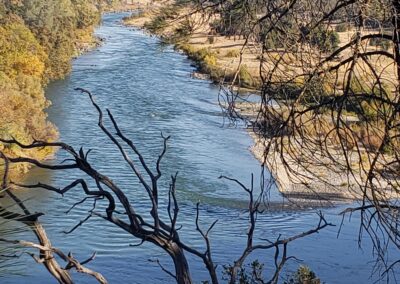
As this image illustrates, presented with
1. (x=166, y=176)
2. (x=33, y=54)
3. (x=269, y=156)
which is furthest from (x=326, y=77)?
(x=33, y=54)

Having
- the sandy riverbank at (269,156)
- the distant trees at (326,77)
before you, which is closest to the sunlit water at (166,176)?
the sandy riverbank at (269,156)

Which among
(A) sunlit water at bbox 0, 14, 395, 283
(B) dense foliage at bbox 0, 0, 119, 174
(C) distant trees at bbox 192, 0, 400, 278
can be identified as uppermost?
(C) distant trees at bbox 192, 0, 400, 278

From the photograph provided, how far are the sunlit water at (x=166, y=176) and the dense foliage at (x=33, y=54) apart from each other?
0.53m

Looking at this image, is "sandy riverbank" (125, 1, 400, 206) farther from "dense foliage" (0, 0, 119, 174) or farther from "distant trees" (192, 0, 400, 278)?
"dense foliage" (0, 0, 119, 174)

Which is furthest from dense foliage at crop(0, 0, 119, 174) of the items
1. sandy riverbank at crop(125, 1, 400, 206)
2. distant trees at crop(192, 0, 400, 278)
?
distant trees at crop(192, 0, 400, 278)

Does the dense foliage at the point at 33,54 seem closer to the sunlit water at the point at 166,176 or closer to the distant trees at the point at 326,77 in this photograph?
the sunlit water at the point at 166,176

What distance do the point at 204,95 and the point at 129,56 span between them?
18.5 ft

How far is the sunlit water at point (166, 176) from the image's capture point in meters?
10.5

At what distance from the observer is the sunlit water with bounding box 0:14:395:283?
10.5m

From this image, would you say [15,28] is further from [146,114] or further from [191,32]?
[191,32]

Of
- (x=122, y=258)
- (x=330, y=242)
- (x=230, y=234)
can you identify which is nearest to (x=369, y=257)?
(x=330, y=242)

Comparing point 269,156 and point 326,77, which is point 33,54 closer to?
point 269,156

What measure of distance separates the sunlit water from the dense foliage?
53 centimetres

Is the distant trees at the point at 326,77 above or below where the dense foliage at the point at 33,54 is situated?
above
